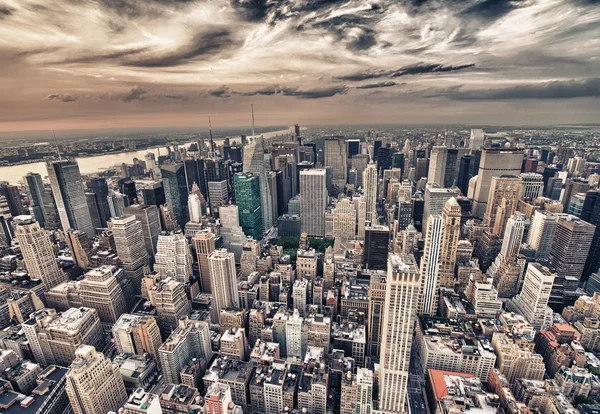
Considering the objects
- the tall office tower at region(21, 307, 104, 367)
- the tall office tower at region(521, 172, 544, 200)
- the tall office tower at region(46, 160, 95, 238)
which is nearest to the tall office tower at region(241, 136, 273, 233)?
the tall office tower at region(46, 160, 95, 238)

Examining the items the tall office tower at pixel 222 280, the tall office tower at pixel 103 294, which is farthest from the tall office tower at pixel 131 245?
the tall office tower at pixel 222 280

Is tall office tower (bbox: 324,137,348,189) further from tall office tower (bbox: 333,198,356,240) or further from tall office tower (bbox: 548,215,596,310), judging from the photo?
tall office tower (bbox: 548,215,596,310)

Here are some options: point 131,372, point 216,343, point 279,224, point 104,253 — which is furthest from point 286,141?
point 131,372

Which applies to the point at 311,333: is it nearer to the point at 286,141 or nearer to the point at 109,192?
the point at 109,192

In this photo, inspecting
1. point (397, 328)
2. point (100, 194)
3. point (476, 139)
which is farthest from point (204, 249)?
point (476, 139)

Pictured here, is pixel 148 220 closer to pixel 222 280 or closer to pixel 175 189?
pixel 175 189

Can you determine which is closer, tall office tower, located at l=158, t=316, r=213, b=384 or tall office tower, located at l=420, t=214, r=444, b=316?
tall office tower, located at l=158, t=316, r=213, b=384
